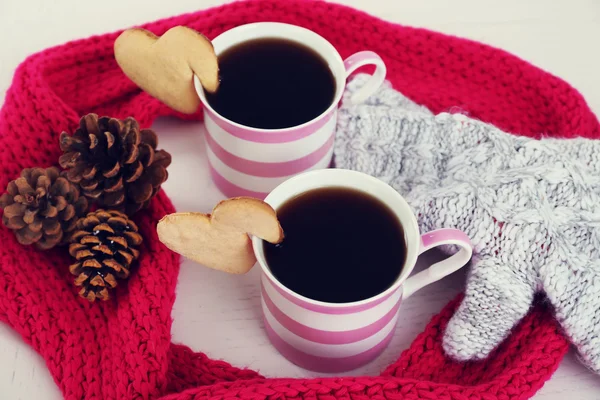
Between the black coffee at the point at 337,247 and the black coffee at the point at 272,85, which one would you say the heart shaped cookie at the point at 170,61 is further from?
the black coffee at the point at 337,247

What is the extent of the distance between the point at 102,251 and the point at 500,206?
0.40 m

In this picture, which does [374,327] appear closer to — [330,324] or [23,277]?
[330,324]

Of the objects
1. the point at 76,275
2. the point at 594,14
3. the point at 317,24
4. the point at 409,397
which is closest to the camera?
the point at 409,397

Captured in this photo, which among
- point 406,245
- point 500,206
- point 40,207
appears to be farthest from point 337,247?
point 40,207

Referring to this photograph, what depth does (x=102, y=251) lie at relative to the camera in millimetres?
706

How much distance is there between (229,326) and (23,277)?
21cm

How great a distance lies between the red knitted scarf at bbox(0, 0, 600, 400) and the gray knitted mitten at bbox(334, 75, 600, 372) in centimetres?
4

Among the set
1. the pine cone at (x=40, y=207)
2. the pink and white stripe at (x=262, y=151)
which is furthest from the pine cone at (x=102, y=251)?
the pink and white stripe at (x=262, y=151)

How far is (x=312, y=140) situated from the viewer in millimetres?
752

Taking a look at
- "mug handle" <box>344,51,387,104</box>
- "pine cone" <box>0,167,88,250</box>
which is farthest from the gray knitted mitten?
"pine cone" <box>0,167,88,250</box>

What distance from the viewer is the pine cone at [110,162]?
73cm

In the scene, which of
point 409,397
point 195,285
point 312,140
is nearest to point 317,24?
point 312,140

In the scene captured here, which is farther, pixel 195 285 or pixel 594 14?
pixel 594 14

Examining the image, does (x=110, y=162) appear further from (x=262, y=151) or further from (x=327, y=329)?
(x=327, y=329)
